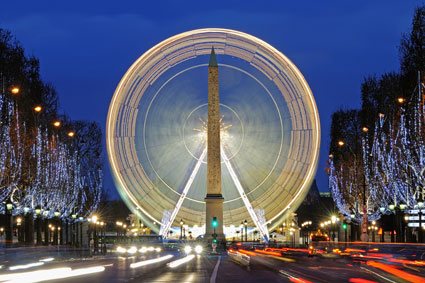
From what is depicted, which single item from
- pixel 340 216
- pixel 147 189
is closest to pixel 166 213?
pixel 147 189

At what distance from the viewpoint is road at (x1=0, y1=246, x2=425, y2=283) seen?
24.2 metres

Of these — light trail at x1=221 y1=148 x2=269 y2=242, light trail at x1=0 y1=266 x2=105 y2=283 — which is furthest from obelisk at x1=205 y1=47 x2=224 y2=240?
light trail at x1=0 y1=266 x2=105 y2=283

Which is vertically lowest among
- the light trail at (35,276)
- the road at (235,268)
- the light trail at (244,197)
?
the road at (235,268)

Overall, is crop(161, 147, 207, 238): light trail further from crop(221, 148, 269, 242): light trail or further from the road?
the road

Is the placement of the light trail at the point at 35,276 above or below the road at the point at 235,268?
above

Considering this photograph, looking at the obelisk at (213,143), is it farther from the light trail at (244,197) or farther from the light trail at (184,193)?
the light trail at (184,193)

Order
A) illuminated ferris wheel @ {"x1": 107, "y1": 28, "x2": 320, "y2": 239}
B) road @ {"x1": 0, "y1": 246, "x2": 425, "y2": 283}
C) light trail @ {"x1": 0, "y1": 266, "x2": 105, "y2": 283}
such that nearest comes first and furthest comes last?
1. light trail @ {"x1": 0, "y1": 266, "x2": 105, "y2": 283}
2. road @ {"x1": 0, "y1": 246, "x2": 425, "y2": 283}
3. illuminated ferris wheel @ {"x1": 107, "y1": 28, "x2": 320, "y2": 239}

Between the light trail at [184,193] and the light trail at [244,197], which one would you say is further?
the light trail at [184,193]

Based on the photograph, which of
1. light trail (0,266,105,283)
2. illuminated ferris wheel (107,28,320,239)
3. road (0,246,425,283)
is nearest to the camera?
light trail (0,266,105,283)

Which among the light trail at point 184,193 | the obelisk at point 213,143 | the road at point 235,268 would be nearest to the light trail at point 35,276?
the road at point 235,268

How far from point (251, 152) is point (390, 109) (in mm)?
11873

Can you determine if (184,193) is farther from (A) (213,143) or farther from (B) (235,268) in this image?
(B) (235,268)

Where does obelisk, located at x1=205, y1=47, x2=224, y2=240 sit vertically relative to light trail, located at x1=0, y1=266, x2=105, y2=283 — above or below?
above

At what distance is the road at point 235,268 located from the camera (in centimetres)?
2423
